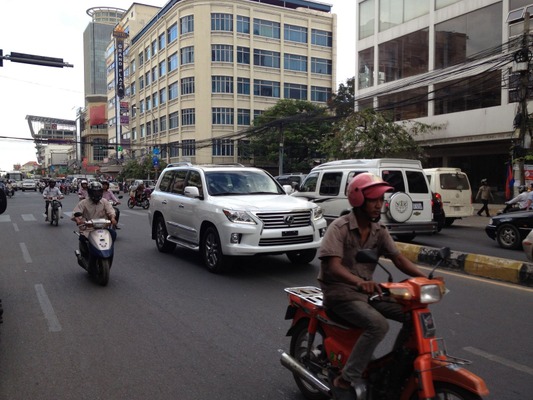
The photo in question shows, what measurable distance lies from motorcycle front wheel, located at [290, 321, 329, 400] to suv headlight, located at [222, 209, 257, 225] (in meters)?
3.91

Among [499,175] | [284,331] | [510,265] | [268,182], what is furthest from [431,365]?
[499,175]

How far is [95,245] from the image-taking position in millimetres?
7273

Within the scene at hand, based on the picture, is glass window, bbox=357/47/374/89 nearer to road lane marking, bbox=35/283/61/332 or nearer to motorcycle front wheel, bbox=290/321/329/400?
road lane marking, bbox=35/283/61/332

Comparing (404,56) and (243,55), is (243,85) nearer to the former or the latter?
(243,55)

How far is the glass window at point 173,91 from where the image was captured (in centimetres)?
5709

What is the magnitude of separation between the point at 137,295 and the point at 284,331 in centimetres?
262

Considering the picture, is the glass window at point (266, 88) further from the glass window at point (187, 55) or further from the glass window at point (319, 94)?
the glass window at point (187, 55)

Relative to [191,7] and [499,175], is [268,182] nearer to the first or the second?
[499,175]

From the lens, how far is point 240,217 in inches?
299

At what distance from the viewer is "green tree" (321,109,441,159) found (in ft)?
80.2

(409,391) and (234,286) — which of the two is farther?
(234,286)

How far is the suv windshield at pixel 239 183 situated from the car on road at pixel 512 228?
6072 millimetres

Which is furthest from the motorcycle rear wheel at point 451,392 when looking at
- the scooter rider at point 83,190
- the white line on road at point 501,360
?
the scooter rider at point 83,190

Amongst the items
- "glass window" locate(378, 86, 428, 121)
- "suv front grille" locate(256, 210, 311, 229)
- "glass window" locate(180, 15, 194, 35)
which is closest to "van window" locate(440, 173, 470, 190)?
"suv front grille" locate(256, 210, 311, 229)
